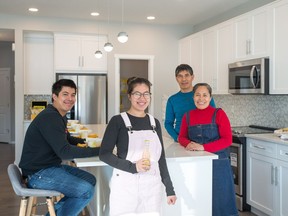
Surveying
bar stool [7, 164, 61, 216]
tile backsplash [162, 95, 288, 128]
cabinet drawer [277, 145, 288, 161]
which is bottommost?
bar stool [7, 164, 61, 216]

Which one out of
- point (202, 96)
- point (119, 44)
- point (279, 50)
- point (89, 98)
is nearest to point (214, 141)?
point (202, 96)

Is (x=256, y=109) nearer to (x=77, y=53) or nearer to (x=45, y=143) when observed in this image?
(x=77, y=53)

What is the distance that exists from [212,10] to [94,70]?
93.2 inches

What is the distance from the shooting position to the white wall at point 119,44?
5907mm

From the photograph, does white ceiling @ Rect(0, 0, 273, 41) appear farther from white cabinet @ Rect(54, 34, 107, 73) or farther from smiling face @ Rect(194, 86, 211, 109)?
smiling face @ Rect(194, 86, 211, 109)

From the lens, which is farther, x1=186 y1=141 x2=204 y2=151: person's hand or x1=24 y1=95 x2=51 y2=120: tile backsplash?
x1=24 y1=95 x2=51 y2=120: tile backsplash

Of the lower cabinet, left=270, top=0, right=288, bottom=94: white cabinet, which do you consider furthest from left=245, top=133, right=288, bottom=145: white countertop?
left=270, top=0, right=288, bottom=94: white cabinet

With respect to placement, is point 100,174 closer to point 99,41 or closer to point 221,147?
point 221,147

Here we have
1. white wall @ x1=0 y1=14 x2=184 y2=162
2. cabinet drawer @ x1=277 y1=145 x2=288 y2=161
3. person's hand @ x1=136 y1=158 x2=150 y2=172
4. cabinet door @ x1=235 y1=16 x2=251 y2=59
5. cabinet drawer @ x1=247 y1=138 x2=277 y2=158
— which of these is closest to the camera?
person's hand @ x1=136 y1=158 x2=150 y2=172

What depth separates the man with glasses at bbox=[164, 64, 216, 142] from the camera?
288 cm

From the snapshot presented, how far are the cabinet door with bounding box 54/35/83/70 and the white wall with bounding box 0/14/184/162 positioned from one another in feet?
0.54

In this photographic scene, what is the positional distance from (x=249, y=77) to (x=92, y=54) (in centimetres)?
310

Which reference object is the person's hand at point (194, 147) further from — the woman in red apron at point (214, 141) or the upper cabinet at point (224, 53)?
the upper cabinet at point (224, 53)

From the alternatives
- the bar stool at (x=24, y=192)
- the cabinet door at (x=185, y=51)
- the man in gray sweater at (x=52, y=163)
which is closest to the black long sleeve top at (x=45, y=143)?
the man in gray sweater at (x=52, y=163)
